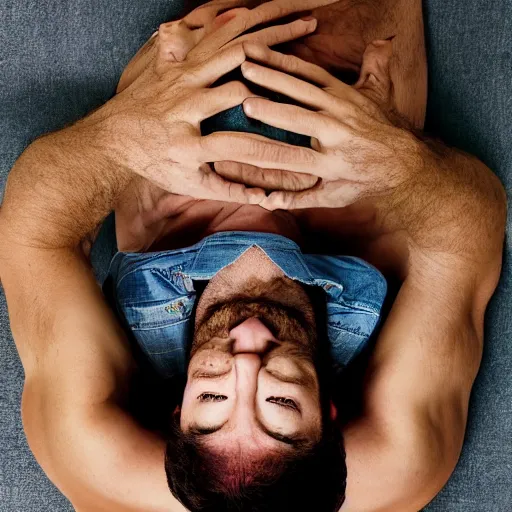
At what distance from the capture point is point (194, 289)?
127cm

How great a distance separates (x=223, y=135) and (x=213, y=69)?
0.11 meters

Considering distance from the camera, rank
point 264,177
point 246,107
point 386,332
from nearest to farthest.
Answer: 1. point 246,107
2. point 264,177
3. point 386,332

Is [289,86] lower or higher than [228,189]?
higher

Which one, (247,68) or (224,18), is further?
(224,18)

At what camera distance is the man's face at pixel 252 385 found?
3.59ft

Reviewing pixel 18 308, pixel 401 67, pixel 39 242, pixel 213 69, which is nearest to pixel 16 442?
pixel 18 308

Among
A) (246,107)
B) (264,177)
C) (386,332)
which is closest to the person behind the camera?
(246,107)

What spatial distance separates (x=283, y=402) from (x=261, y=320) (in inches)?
5.4

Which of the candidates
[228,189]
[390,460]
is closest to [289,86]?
[228,189]

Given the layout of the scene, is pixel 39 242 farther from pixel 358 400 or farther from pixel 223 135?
pixel 358 400

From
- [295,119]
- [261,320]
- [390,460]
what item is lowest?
[390,460]

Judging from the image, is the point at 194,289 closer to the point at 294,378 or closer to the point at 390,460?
the point at 294,378

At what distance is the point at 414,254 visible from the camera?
49.8 inches

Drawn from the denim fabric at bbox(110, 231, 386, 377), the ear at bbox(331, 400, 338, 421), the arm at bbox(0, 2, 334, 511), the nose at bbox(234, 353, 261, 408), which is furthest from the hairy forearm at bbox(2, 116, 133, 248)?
the ear at bbox(331, 400, 338, 421)
